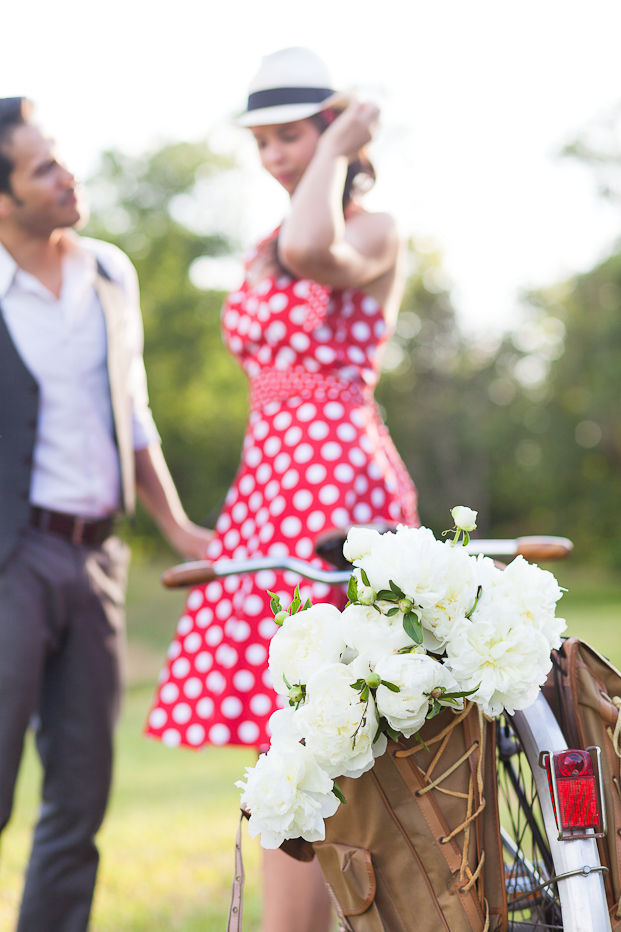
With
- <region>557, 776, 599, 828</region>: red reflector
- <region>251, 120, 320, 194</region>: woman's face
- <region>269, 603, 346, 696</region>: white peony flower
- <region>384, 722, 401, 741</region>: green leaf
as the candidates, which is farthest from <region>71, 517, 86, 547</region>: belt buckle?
<region>557, 776, 599, 828</region>: red reflector

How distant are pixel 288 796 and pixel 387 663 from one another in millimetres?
200

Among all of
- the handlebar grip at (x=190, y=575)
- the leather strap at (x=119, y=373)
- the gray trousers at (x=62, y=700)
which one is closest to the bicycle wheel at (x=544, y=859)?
the handlebar grip at (x=190, y=575)

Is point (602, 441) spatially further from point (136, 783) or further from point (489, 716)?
point (489, 716)

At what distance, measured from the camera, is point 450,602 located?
1184mm

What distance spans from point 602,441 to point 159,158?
17.1m

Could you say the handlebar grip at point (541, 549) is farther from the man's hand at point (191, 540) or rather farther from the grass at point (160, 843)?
the grass at point (160, 843)

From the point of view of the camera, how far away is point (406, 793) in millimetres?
1268

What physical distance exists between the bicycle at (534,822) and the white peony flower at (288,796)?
0.31 meters

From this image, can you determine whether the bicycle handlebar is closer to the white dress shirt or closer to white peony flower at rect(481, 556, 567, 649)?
white peony flower at rect(481, 556, 567, 649)

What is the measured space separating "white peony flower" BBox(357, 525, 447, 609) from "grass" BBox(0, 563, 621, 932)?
2.41 metres

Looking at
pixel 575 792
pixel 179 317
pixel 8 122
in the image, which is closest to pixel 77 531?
pixel 8 122

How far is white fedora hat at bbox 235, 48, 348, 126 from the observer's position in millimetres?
2273

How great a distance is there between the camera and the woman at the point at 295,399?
2.14m

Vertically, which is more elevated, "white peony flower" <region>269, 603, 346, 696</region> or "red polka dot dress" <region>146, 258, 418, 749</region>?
"red polka dot dress" <region>146, 258, 418, 749</region>
